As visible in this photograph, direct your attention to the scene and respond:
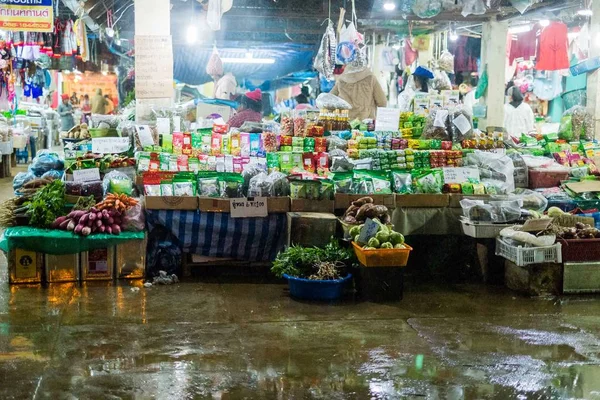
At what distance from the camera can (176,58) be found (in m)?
18.0

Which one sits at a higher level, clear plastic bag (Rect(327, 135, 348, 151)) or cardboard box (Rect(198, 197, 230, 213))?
clear plastic bag (Rect(327, 135, 348, 151))

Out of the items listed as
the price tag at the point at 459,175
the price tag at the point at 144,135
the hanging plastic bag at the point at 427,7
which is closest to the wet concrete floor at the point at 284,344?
the price tag at the point at 459,175

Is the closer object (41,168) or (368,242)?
(368,242)

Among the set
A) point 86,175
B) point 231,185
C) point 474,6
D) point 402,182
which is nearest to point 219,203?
point 231,185

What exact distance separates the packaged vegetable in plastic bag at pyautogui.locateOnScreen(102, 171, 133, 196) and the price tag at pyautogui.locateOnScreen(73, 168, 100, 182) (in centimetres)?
16

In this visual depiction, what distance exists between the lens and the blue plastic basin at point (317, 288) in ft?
23.8

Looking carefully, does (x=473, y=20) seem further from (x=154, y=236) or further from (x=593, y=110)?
(x=154, y=236)

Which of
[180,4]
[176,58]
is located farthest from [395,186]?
[176,58]

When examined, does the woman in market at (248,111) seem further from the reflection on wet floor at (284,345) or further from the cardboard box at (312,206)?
the reflection on wet floor at (284,345)

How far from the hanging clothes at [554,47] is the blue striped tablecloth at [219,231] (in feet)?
26.5

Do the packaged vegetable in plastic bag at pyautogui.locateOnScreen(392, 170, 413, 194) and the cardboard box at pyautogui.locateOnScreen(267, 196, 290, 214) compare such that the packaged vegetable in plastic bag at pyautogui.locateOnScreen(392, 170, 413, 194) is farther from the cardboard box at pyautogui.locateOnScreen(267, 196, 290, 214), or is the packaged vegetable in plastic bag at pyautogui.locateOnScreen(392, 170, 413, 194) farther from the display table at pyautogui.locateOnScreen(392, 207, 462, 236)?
the cardboard box at pyautogui.locateOnScreen(267, 196, 290, 214)

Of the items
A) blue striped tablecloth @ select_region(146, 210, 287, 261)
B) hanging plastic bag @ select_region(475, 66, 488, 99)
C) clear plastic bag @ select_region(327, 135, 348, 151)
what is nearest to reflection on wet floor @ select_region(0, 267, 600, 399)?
blue striped tablecloth @ select_region(146, 210, 287, 261)

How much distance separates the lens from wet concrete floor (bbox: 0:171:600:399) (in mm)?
5004

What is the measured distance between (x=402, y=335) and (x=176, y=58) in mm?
13247
